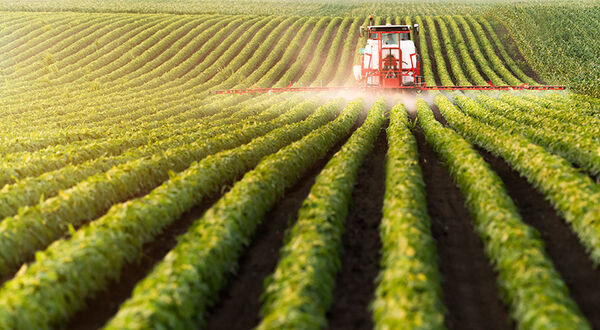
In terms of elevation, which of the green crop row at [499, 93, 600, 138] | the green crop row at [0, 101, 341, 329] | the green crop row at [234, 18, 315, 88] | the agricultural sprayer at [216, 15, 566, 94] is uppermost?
the green crop row at [234, 18, 315, 88]

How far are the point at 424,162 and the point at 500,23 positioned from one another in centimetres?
5187

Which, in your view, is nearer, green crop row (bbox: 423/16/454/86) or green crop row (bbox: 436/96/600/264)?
green crop row (bbox: 436/96/600/264)

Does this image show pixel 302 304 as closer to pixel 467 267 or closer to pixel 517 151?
pixel 467 267

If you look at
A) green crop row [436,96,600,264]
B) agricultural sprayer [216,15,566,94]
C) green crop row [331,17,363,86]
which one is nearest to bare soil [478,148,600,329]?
green crop row [436,96,600,264]

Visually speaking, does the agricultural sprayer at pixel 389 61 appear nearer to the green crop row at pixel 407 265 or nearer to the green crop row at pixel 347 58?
the green crop row at pixel 347 58

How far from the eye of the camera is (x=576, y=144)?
39.4ft

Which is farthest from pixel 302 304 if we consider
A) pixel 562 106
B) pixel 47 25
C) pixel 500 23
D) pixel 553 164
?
pixel 47 25

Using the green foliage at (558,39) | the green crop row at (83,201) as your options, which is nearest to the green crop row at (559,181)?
the green crop row at (83,201)

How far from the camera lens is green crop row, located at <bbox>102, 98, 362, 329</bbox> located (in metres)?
5.41

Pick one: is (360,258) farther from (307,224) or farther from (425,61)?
(425,61)

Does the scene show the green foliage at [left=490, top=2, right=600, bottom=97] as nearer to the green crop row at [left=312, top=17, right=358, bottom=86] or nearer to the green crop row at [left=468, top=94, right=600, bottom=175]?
the green crop row at [left=468, top=94, right=600, bottom=175]

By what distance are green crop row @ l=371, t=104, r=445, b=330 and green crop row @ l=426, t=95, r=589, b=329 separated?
40.1 inches

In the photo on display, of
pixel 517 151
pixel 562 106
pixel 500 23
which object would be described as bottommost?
pixel 517 151

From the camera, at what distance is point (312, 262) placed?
253 inches
